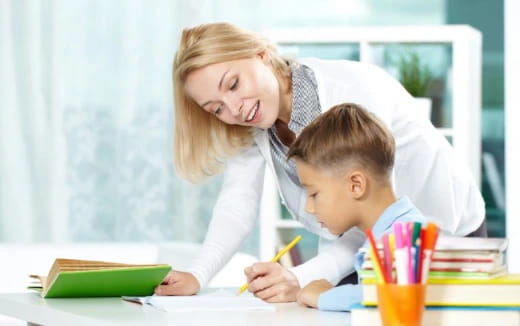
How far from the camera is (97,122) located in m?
4.20

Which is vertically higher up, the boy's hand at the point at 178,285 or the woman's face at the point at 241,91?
the woman's face at the point at 241,91

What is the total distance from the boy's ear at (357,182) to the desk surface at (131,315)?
19cm

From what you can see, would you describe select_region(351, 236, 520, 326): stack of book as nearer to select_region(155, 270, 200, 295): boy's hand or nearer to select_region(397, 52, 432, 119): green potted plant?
select_region(155, 270, 200, 295): boy's hand

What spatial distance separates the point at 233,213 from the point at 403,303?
3.07 ft

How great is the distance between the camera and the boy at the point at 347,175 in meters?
1.54

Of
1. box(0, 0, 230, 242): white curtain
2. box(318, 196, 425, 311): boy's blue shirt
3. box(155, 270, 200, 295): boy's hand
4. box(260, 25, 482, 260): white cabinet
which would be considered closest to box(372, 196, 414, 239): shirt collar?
box(318, 196, 425, 311): boy's blue shirt

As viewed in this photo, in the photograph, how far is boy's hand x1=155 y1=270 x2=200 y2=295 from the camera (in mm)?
1766

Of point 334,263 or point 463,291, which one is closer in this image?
point 463,291

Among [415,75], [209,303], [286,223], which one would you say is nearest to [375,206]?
[209,303]

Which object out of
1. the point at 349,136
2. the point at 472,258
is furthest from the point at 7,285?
the point at 472,258

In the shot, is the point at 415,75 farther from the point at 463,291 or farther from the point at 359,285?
the point at 463,291

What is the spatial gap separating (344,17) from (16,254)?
1.97 metres

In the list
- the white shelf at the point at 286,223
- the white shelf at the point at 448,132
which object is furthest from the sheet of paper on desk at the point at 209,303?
the white shelf at the point at 448,132

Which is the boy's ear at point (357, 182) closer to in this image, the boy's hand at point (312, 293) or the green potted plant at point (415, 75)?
the boy's hand at point (312, 293)
